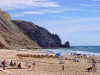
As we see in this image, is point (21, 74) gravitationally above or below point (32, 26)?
below

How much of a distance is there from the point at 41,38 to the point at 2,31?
44.8 meters

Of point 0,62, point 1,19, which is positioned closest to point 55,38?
point 1,19

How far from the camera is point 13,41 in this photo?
60.3 metres

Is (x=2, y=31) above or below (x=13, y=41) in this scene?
above

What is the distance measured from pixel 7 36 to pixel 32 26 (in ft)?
167

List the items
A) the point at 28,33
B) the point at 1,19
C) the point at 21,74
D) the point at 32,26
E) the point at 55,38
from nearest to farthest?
the point at 21,74 < the point at 1,19 < the point at 28,33 < the point at 32,26 < the point at 55,38

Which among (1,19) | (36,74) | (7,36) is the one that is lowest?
(36,74)

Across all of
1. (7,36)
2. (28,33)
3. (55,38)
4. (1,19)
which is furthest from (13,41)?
(55,38)

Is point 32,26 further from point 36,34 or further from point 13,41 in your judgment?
point 13,41

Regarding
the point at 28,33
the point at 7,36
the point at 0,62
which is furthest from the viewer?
the point at 28,33

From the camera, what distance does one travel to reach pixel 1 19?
67.0 metres

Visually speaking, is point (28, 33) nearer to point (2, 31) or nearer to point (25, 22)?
point (25, 22)

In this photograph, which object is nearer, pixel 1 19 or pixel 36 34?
pixel 1 19

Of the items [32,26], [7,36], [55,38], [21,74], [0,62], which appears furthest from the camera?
[55,38]
